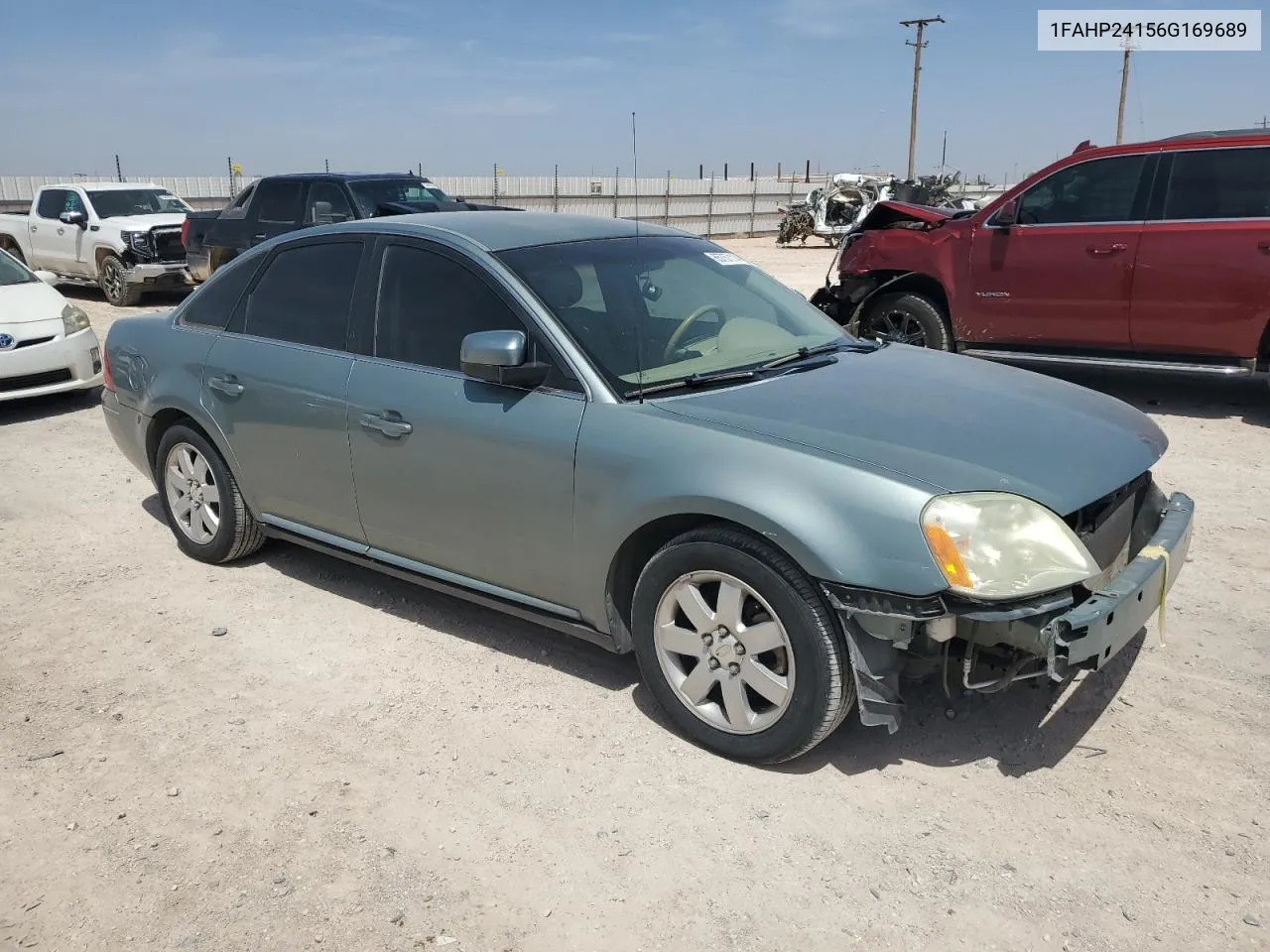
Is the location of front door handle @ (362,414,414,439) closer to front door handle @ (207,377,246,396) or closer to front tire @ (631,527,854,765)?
front door handle @ (207,377,246,396)

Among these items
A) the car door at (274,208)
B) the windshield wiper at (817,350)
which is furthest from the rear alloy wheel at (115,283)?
the windshield wiper at (817,350)

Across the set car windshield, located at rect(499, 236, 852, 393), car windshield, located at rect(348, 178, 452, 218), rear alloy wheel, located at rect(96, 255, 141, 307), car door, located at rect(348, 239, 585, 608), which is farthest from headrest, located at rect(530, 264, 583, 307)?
rear alloy wheel, located at rect(96, 255, 141, 307)

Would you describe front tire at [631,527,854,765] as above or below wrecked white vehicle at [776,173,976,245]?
below

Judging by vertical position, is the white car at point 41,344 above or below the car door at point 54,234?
below

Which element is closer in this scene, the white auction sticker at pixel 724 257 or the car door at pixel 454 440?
the car door at pixel 454 440

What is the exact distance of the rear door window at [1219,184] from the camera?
23.8ft

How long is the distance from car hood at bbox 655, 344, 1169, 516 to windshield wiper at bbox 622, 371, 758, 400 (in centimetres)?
8

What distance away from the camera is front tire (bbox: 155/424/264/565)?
4922 mm

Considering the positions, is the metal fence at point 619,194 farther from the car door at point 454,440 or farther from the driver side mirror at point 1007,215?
the car door at point 454,440

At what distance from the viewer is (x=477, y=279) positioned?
12.7ft

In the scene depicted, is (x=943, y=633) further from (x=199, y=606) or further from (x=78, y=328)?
(x=78, y=328)

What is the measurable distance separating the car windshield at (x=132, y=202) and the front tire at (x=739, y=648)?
15225 mm

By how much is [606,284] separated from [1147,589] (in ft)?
7.00

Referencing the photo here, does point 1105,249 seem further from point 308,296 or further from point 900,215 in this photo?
point 308,296
